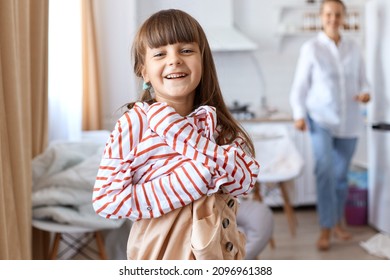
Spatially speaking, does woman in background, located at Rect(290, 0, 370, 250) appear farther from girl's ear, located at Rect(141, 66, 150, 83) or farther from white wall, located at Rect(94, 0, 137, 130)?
girl's ear, located at Rect(141, 66, 150, 83)

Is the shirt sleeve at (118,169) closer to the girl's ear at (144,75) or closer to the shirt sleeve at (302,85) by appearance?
the girl's ear at (144,75)

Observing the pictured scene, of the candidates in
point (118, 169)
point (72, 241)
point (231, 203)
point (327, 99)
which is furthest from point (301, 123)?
point (118, 169)

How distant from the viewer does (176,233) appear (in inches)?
30.1

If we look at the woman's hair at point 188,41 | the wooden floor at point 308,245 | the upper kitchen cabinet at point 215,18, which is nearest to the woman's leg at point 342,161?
the wooden floor at point 308,245

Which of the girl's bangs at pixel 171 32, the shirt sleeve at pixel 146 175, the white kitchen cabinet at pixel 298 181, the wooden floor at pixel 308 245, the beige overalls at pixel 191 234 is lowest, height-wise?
the wooden floor at pixel 308 245

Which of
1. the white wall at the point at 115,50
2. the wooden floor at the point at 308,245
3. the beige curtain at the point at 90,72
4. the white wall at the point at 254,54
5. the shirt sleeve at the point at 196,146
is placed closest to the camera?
the shirt sleeve at the point at 196,146

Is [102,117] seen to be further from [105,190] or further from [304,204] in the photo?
[105,190]

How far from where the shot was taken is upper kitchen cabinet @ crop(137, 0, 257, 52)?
3476 mm

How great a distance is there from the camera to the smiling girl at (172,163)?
2.42 feet

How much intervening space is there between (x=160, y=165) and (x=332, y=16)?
6.20 feet

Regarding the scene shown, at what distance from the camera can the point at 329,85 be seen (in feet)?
8.16

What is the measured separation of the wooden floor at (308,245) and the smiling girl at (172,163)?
167cm

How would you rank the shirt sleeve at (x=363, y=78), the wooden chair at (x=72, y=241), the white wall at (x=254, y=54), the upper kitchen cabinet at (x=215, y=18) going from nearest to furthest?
the wooden chair at (x=72, y=241) < the shirt sleeve at (x=363, y=78) < the upper kitchen cabinet at (x=215, y=18) < the white wall at (x=254, y=54)

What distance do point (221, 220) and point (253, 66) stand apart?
3.07m
